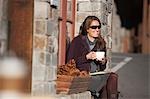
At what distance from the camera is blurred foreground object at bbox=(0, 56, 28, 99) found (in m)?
5.26

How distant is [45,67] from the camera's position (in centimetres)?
570

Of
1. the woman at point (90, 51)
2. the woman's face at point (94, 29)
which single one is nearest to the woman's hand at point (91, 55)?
the woman at point (90, 51)

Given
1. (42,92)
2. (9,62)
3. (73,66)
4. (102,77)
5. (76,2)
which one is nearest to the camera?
(9,62)

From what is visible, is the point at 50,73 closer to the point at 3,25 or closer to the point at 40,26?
the point at 40,26

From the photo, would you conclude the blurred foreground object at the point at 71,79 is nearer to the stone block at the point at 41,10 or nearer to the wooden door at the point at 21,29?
the wooden door at the point at 21,29

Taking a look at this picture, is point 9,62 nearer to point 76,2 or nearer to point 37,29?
point 37,29

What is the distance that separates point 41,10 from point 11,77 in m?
0.85

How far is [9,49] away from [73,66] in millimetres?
1451

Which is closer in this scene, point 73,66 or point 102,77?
point 73,66

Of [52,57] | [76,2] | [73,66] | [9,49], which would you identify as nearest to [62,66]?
[73,66]

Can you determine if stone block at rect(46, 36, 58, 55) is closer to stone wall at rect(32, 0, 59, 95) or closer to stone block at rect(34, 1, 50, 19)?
stone wall at rect(32, 0, 59, 95)

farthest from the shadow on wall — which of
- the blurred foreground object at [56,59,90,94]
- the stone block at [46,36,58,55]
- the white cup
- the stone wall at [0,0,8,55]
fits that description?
the stone wall at [0,0,8,55]

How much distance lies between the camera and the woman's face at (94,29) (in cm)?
736

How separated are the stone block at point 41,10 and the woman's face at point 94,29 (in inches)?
68.6
